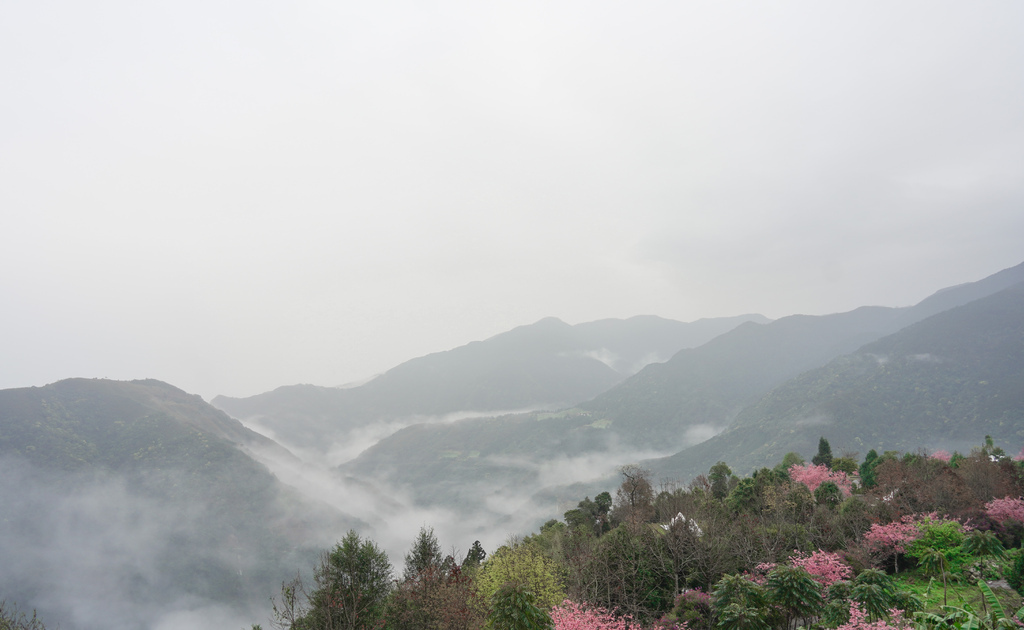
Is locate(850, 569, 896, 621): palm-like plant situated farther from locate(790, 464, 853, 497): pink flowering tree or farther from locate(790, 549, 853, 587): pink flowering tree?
locate(790, 464, 853, 497): pink flowering tree

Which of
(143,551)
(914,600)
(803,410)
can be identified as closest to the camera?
(914,600)

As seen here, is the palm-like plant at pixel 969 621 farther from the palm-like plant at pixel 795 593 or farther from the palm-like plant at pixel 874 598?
the palm-like plant at pixel 795 593

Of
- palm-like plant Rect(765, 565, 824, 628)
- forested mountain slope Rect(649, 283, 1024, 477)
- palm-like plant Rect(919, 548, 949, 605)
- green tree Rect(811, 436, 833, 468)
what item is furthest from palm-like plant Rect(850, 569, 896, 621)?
forested mountain slope Rect(649, 283, 1024, 477)

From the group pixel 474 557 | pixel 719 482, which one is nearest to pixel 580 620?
pixel 474 557

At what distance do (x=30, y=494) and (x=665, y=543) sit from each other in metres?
195

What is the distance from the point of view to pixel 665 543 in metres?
39.7

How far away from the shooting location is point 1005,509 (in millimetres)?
36250

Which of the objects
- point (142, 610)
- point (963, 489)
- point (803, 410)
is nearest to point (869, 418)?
point (803, 410)

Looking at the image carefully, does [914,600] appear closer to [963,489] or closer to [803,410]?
[963,489]

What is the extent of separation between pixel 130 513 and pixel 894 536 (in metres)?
197

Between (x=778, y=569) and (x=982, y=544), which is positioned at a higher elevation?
(x=778, y=569)

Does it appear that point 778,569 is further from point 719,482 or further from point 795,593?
point 719,482

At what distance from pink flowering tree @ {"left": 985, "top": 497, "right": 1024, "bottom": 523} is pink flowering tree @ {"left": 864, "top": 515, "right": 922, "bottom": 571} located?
21.5ft

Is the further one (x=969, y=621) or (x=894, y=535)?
(x=894, y=535)
